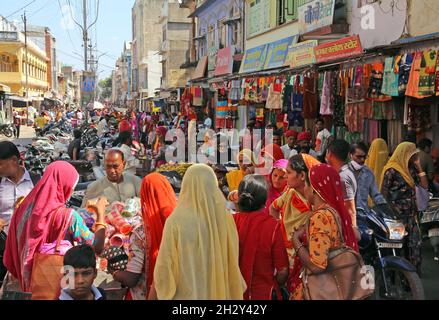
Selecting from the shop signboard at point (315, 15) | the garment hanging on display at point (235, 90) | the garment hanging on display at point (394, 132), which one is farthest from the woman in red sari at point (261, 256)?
the garment hanging on display at point (235, 90)

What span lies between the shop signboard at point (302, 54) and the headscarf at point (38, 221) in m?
9.17

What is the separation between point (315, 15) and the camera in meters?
12.9

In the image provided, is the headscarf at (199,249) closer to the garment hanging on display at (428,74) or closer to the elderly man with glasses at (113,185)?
the elderly man with glasses at (113,185)

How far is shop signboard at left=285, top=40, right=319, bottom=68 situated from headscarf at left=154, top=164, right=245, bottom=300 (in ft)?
30.7

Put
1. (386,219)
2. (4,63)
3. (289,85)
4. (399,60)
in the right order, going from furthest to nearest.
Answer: (4,63), (289,85), (399,60), (386,219)

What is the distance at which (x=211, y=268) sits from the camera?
122 inches

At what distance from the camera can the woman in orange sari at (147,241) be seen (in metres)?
3.45

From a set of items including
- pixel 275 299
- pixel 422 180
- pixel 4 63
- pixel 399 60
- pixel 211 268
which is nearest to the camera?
pixel 211 268

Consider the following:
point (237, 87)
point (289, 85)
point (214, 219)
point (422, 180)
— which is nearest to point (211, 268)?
point (214, 219)

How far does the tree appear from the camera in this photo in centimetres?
16611

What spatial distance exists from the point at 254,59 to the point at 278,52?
248 centimetres

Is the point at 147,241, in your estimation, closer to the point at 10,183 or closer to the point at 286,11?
the point at 10,183
